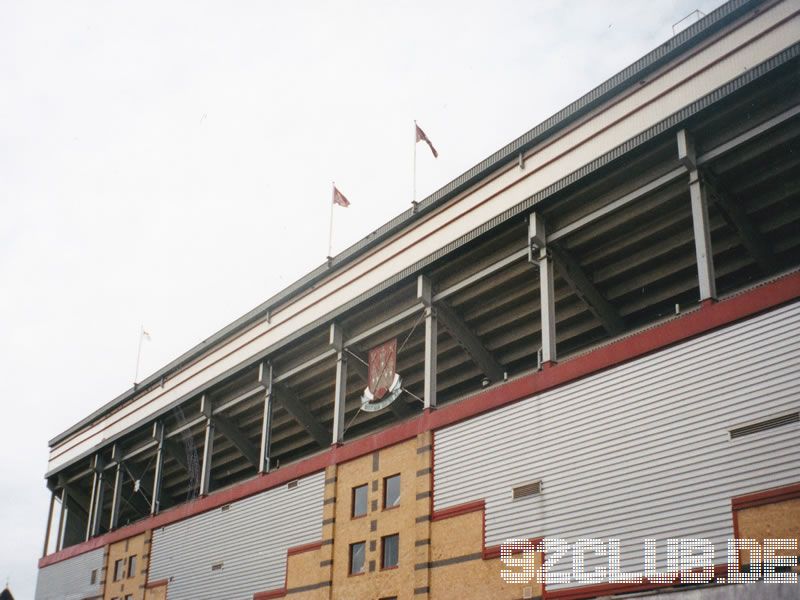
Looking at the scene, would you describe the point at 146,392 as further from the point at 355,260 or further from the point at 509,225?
the point at 509,225

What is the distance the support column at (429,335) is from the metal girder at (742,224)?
11.6m

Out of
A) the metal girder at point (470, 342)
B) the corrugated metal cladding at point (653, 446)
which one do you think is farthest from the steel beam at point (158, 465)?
the corrugated metal cladding at point (653, 446)

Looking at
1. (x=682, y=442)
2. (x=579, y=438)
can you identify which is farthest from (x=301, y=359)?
(x=682, y=442)

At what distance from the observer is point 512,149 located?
118 ft

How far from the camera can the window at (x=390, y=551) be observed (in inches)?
1403

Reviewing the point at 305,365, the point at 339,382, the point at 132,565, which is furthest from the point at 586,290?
the point at 132,565

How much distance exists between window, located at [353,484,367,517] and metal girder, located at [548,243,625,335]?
1135 centimetres

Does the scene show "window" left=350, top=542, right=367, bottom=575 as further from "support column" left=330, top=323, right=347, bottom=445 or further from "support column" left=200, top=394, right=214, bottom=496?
"support column" left=200, top=394, right=214, bottom=496

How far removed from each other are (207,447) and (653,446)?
28.7 meters

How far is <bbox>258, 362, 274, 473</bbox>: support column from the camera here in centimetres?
4459

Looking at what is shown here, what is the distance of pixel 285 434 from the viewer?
53.2 meters

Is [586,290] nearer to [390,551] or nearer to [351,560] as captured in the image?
[390,551]

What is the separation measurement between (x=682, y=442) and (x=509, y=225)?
38.6ft

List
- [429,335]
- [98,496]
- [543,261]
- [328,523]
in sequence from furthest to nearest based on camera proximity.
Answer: [98,496] → [328,523] → [429,335] → [543,261]
